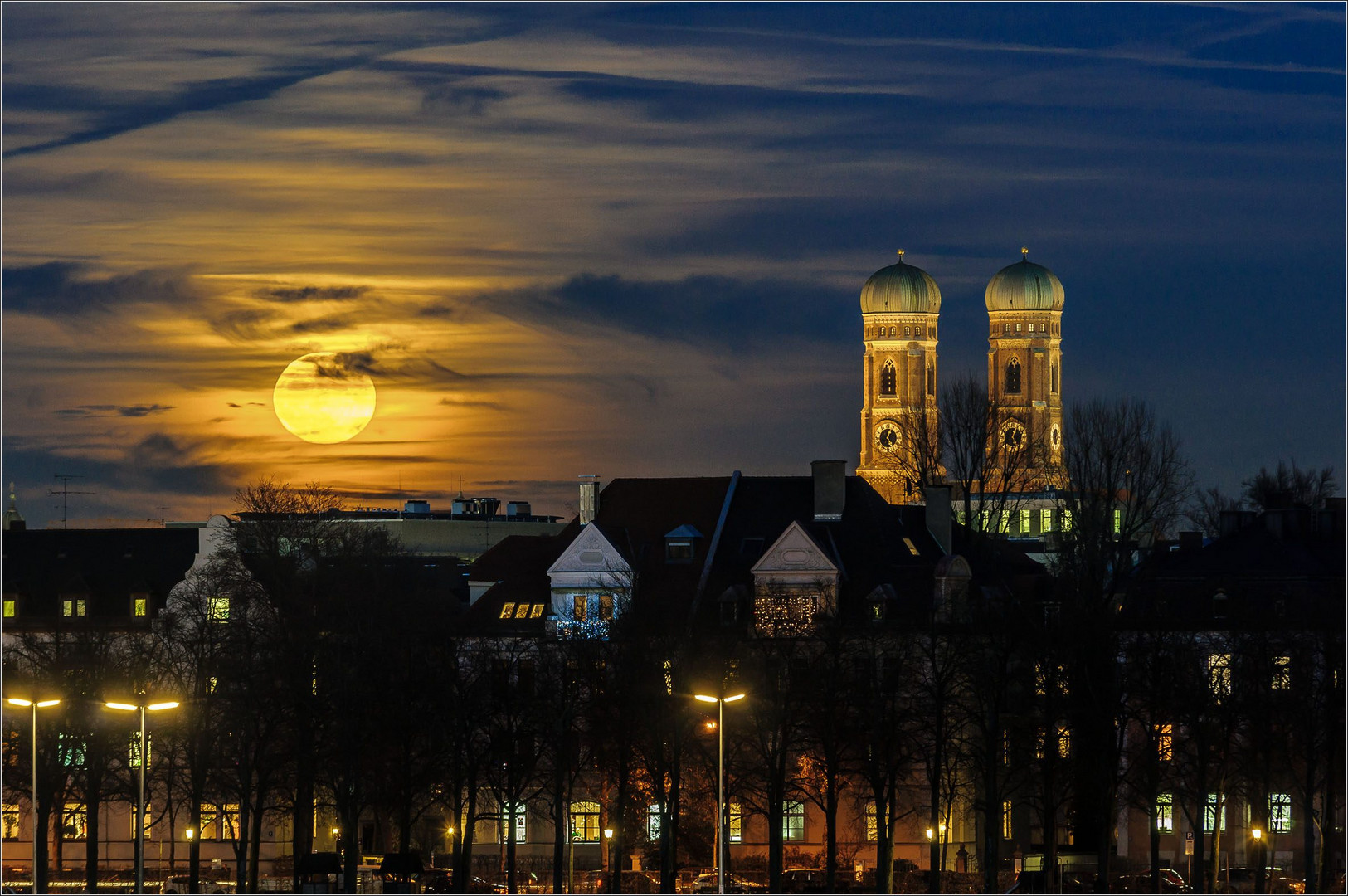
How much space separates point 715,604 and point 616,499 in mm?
11983

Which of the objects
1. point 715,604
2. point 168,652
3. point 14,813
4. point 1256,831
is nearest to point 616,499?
point 715,604

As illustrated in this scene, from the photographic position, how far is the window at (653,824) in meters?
108

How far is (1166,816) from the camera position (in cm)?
10850

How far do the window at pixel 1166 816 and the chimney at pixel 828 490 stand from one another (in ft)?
64.7

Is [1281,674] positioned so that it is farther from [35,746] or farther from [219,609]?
[219,609]

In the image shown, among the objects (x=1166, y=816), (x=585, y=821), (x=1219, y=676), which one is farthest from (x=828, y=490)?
(x=1219, y=676)

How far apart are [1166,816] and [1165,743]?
629 cm

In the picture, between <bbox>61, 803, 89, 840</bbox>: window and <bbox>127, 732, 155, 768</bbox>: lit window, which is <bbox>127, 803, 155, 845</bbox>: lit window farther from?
<bbox>127, 732, 155, 768</bbox>: lit window

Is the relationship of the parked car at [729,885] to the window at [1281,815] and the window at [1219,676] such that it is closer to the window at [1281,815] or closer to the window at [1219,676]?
the window at [1219,676]

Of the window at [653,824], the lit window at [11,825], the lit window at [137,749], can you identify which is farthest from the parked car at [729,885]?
the lit window at [11,825]

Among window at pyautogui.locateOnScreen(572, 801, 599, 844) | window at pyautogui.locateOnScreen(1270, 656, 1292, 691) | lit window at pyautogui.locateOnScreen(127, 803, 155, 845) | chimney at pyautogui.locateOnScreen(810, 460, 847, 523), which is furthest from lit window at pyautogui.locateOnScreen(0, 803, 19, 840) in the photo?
window at pyautogui.locateOnScreen(1270, 656, 1292, 691)

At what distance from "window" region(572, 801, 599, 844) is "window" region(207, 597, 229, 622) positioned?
58.6 feet

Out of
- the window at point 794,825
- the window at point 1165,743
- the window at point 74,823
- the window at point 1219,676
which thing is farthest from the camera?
the window at point 74,823

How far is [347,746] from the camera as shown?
99.2 meters
